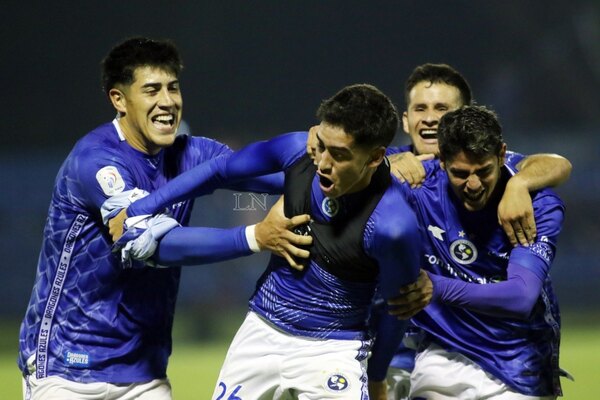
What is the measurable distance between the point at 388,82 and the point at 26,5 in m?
3.16

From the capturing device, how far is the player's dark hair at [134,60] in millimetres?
4332

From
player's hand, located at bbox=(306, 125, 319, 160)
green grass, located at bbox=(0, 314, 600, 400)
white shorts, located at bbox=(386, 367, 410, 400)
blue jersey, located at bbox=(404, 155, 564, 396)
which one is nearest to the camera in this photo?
player's hand, located at bbox=(306, 125, 319, 160)

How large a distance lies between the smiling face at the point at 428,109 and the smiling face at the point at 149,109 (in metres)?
1.09

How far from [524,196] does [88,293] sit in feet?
5.66

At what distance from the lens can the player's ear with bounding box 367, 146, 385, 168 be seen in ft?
11.7

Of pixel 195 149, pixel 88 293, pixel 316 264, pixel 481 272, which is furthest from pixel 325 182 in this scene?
pixel 88 293

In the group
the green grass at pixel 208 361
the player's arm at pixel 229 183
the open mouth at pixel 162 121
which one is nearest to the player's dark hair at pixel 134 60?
the open mouth at pixel 162 121

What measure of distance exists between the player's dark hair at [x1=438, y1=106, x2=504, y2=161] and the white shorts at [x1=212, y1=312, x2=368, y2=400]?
31.7 inches

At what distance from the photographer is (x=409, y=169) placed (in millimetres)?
4250

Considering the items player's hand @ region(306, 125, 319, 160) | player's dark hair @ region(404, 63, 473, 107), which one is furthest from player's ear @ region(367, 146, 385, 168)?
player's dark hair @ region(404, 63, 473, 107)

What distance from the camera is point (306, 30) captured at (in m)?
8.98

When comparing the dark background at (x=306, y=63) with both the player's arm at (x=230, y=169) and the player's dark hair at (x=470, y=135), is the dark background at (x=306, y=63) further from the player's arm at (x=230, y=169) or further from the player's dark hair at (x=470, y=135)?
the player's arm at (x=230, y=169)

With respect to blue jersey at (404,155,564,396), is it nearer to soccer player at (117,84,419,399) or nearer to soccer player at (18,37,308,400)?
soccer player at (117,84,419,399)

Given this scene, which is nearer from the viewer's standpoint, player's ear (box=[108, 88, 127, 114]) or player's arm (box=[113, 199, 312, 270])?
player's arm (box=[113, 199, 312, 270])
